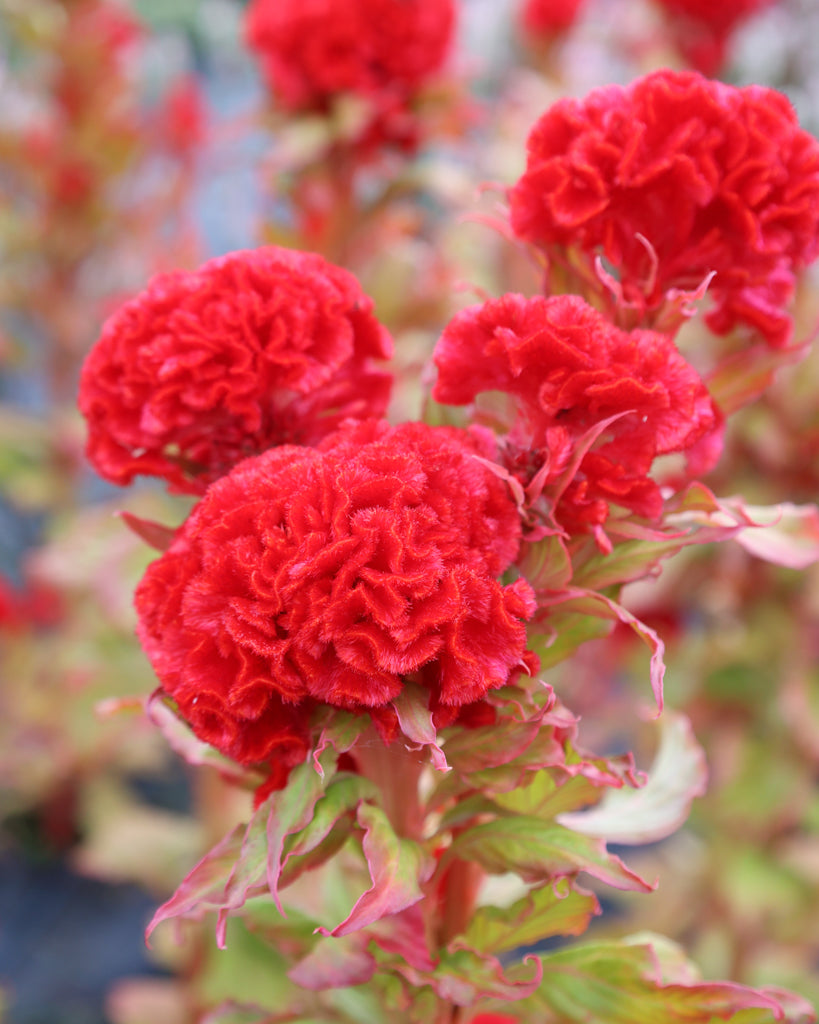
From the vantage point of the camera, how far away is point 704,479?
5.81 ft

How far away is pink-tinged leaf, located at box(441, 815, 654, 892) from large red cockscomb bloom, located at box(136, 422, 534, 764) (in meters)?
0.15

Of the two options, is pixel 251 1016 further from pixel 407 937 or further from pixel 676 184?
pixel 676 184

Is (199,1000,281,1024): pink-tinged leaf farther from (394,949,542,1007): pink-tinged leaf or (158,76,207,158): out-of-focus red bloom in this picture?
(158,76,207,158): out-of-focus red bloom

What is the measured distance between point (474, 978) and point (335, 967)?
0.31ft

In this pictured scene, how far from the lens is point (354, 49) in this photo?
1.34 m

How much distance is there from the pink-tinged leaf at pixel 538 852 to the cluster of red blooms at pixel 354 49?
3.75 ft

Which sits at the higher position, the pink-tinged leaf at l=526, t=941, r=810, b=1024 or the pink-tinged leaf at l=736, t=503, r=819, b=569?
the pink-tinged leaf at l=736, t=503, r=819, b=569

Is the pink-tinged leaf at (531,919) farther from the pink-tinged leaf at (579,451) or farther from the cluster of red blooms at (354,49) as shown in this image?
the cluster of red blooms at (354,49)

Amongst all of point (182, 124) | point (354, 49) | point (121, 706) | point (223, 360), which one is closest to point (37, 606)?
point (182, 124)

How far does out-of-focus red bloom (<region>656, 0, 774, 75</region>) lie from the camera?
6.13 ft

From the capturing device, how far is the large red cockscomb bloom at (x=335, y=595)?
0.46 metres

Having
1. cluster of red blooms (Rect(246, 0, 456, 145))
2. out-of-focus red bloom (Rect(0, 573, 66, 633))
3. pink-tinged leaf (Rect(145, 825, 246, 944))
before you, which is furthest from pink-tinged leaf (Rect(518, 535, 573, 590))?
out-of-focus red bloom (Rect(0, 573, 66, 633))

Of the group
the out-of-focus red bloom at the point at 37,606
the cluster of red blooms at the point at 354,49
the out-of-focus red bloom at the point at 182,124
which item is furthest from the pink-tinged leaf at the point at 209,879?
the out-of-focus red bloom at the point at 182,124

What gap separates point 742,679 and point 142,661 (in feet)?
3.76
